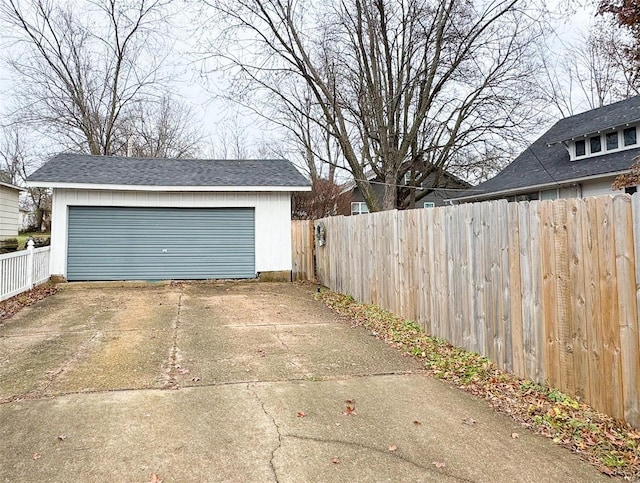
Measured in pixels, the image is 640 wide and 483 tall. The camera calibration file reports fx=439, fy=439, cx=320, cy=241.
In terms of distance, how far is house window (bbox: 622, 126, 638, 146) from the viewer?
1289 cm

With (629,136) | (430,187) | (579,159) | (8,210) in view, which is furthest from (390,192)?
(8,210)

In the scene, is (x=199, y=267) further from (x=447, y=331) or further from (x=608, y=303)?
(x=608, y=303)

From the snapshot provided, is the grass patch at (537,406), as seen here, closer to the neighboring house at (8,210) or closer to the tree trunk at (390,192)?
the tree trunk at (390,192)

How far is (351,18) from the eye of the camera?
44.1 feet

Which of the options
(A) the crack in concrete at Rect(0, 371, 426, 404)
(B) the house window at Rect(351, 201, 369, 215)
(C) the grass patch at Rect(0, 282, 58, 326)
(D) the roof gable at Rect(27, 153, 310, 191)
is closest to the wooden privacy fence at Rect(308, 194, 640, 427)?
(A) the crack in concrete at Rect(0, 371, 426, 404)

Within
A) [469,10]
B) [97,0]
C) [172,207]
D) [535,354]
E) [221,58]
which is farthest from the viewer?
[97,0]

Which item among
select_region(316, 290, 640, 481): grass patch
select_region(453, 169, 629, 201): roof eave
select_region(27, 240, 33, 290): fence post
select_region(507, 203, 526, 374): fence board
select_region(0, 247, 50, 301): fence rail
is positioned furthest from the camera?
select_region(453, 169, 629, 201): roof eave

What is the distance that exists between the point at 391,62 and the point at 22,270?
458 inches

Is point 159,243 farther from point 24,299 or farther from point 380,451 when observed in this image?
point 380,451

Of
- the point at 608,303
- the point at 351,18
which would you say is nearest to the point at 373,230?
the point at 608,303

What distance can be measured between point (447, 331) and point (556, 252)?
206 cm

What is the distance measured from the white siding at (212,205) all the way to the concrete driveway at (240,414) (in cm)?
515

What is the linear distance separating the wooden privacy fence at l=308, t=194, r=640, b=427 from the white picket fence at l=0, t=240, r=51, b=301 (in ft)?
23.4

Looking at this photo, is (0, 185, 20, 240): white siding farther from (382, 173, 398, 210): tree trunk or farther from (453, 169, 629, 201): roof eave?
(453, 169, 629, 201): roof eave
